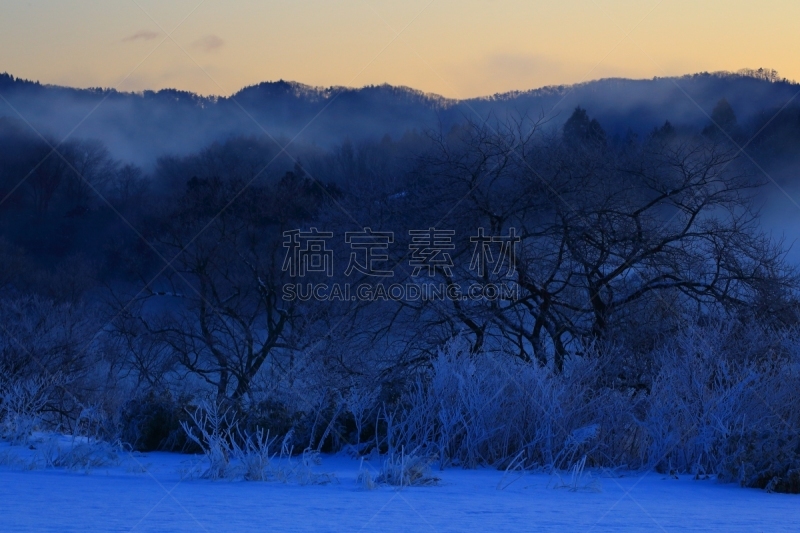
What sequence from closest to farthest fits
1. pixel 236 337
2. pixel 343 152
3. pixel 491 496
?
pixel 491 496 → pixel 236 337 → pixel 343 152

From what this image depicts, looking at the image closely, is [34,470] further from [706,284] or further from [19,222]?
[19,222]

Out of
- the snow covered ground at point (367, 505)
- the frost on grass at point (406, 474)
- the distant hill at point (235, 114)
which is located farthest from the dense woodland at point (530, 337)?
the distant hill at point (235, 114)

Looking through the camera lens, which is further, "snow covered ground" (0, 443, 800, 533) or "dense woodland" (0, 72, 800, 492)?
"dense woodland" (0, 72, 800, 492)

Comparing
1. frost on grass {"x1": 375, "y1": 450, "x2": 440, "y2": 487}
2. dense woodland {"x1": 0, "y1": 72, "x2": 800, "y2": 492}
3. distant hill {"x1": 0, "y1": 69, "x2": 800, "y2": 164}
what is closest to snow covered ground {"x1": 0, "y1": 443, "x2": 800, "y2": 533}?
frost on grass {"x1": 375, "y1": 450, "x2": 440, "y2": 487}

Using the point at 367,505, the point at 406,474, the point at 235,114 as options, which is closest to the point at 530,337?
the point at 406,474

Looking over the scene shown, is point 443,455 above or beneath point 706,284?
beneath

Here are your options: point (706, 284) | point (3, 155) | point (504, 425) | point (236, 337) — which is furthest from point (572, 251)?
point (3, 155)

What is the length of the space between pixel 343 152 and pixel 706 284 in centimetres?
5144

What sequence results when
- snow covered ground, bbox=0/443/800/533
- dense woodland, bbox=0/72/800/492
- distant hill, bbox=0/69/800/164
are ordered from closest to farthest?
snow covered ground, bbox=0/443/800/533 < dense woodland, bbox=0/72/800/492 < distant hill, bbox=0/69/800/164

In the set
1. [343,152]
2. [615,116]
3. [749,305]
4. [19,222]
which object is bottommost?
[749,305]

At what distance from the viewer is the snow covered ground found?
410cm

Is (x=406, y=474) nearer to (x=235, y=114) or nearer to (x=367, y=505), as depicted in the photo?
(x=367, y=505)

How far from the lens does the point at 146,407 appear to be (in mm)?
8797

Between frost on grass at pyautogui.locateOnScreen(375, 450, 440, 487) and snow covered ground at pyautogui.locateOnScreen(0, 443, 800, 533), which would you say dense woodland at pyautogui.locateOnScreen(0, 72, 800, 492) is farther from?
frost on grass at pyautogui.locateOnScreen(375, 450, 440, 487)
